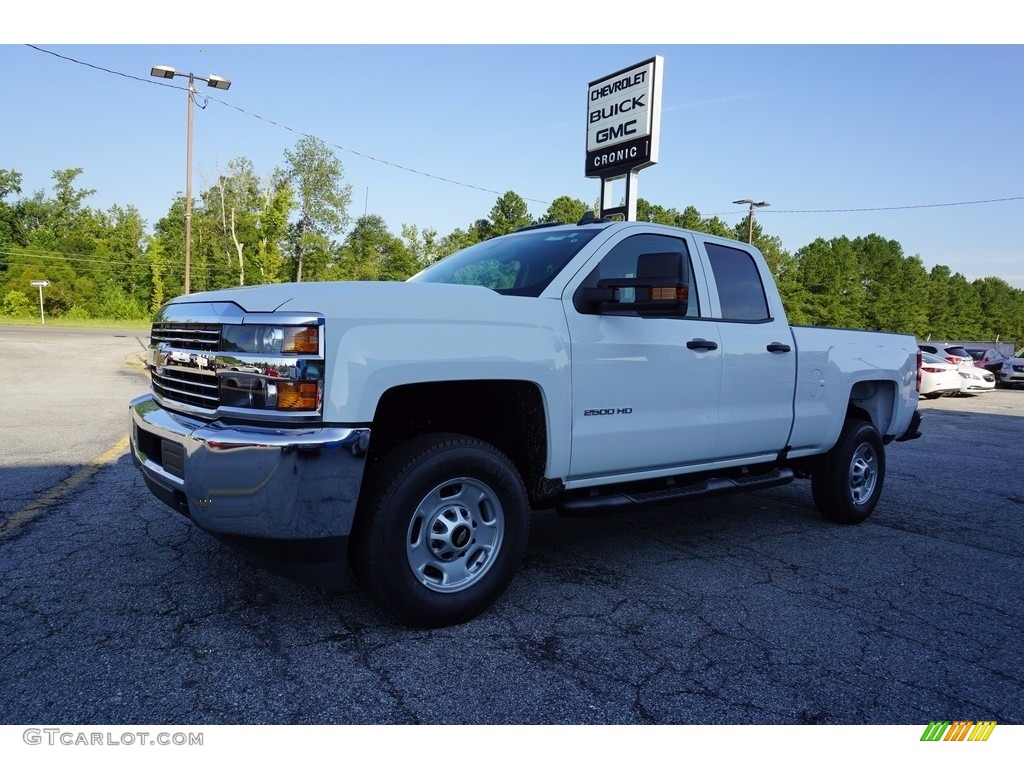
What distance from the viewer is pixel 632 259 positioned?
4.02 metres

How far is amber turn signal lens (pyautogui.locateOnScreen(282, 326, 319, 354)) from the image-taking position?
267 centimetres

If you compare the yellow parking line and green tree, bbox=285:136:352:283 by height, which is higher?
green tree, bbox=285:136:352:283

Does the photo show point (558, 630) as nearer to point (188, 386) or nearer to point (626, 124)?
point (188, 386)

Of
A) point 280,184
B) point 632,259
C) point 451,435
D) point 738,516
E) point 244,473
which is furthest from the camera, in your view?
point 280,184

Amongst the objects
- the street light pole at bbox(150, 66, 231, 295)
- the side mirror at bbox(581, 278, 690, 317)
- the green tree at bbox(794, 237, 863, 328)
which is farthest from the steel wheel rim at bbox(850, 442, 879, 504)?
the green tree at bbox(794, 237, 863, 328)

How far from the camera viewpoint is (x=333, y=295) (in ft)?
9.27

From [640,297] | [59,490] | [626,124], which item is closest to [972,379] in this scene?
[626,124]

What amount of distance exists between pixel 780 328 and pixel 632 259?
4.39 feet

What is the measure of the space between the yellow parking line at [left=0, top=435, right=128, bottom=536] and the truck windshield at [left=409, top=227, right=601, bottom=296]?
9.95ft

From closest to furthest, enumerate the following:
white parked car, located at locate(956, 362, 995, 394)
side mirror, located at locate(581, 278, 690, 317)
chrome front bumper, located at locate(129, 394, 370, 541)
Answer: chrome front bumper, located at locate(129, 394, 370, 541)
side mirror, located at locate(581, 278, 690, 317)
white parked car, located at locate(956, 362, 995, 394)

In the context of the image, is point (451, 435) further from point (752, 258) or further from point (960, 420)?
point (960, 420)

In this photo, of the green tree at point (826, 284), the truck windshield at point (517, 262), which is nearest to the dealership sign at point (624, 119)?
the truck windshield at point (517, 262)

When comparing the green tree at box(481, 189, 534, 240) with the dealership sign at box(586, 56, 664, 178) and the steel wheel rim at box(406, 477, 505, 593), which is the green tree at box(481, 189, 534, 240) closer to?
the dealership sign at box(586, 56, 664, 178)

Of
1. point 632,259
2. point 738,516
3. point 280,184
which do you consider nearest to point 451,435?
point 632,259
